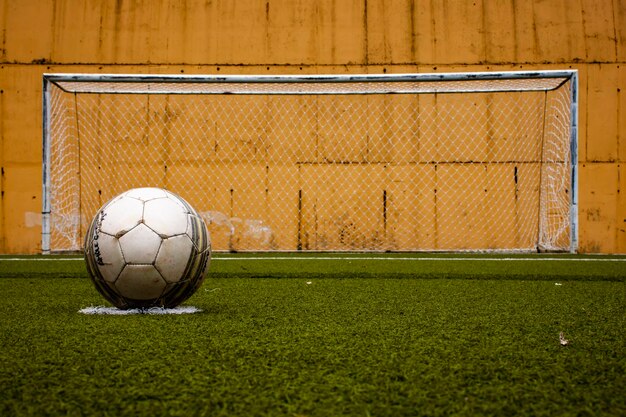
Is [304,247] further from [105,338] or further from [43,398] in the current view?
[43,398]

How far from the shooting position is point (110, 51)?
891 centimetres

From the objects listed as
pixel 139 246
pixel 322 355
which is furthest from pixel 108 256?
pixel 322 355

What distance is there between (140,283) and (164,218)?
0.29 metres

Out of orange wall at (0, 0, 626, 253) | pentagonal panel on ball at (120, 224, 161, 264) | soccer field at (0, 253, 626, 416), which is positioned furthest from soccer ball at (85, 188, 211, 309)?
orange wall at (0, 0, 626, 253)

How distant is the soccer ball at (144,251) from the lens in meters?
2.59

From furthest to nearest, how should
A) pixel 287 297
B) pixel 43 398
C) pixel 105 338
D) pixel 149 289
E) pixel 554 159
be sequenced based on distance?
1. pixel 554 159
2. pixel 287 297
3. pixel 149 289
4. pixel 105 338
5. pixel 43 398

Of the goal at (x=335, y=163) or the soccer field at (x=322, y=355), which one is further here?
the goal at (x=335, y=163)

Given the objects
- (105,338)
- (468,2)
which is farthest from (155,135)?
(105,338)

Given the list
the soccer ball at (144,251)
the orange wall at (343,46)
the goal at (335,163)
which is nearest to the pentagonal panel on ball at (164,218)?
the soccer ball at (144,251)

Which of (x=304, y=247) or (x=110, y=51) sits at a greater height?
(x=110, y=51)

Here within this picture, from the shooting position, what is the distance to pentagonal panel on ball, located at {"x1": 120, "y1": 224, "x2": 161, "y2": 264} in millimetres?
2582

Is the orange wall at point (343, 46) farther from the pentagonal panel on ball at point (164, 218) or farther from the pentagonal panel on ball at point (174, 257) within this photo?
the pentagonal panel on ball at point (174, 257)

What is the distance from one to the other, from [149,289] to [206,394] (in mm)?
1310

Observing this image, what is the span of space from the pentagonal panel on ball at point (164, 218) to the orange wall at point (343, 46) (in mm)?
6459
